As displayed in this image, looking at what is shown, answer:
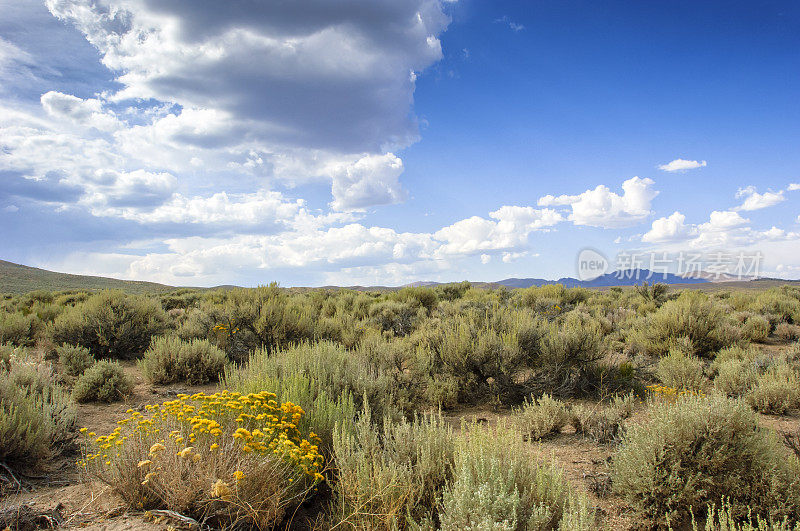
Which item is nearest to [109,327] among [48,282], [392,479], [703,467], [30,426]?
[30,426]

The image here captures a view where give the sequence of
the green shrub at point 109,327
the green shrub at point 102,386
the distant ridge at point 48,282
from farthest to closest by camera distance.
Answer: the distant ridge at point 48,282
the green shrub at point 109,327
the green shrub at point 102,386

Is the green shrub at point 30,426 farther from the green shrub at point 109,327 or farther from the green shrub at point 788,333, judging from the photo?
the green shrub at point 788,333

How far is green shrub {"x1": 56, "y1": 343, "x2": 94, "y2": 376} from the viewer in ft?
25.4

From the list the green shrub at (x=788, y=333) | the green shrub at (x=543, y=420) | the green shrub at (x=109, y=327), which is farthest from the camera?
the green shrub at (x=788, y=333)

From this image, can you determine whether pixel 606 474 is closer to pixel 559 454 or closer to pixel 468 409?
pixel 559 454

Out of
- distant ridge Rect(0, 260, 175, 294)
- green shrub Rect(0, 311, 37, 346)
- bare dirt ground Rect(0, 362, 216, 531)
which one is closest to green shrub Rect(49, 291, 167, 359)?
green shrub Rect(0, 311, 37, 346)

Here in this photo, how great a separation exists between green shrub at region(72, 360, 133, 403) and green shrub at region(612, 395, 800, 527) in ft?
23.6

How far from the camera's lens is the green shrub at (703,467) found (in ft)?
10.9

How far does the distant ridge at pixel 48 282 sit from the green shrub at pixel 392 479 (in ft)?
155

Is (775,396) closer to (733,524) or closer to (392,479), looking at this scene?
(733,524)

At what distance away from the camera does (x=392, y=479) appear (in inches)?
119

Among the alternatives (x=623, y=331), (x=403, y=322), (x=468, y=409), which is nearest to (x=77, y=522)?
(x=468, y=409)

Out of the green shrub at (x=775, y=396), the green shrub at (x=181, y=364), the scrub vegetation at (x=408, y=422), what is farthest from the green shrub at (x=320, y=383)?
the green shrub at (x=775, y=396)

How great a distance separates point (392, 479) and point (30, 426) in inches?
155
